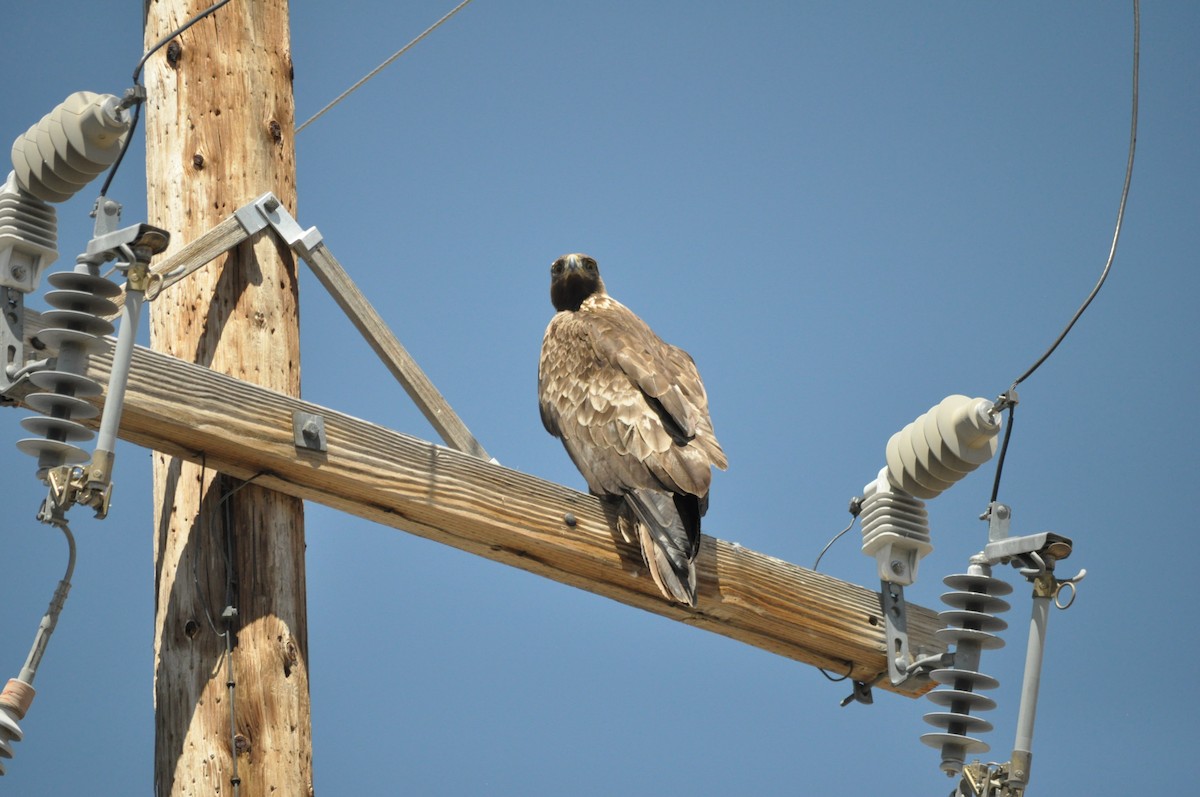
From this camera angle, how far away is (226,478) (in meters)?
5.18

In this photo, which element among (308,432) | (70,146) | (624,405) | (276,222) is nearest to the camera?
(70,146)

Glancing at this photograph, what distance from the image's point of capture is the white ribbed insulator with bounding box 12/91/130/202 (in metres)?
4.18

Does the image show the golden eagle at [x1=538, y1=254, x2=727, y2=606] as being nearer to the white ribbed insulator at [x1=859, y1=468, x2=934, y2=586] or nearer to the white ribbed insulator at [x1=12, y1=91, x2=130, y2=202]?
the white ribbed insulator at [x1=859, y1=468, x2=934, y2=586]

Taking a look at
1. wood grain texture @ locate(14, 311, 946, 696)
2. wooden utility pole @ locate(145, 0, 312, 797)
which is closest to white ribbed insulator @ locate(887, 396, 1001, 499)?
wood grain texture @ locate(14, 311, 946, 696)

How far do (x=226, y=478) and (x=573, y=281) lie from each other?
3660mm

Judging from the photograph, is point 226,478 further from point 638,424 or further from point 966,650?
point 966,650

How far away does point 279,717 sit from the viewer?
16.5 ft

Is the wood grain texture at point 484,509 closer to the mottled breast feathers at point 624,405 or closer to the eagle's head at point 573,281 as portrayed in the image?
the mottled breast feathers at point 624,405

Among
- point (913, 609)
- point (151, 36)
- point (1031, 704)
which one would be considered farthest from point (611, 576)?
point (151, 36)

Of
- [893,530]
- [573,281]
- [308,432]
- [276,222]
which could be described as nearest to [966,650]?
[893,530]

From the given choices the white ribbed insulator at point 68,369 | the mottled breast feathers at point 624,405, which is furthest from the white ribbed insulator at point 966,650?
the white ribbed insulator at point 68,369

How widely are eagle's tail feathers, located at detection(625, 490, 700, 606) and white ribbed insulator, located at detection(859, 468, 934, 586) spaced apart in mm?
589

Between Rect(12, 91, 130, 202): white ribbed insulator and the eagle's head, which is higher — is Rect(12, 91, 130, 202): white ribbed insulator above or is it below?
below

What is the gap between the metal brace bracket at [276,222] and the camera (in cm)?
573
